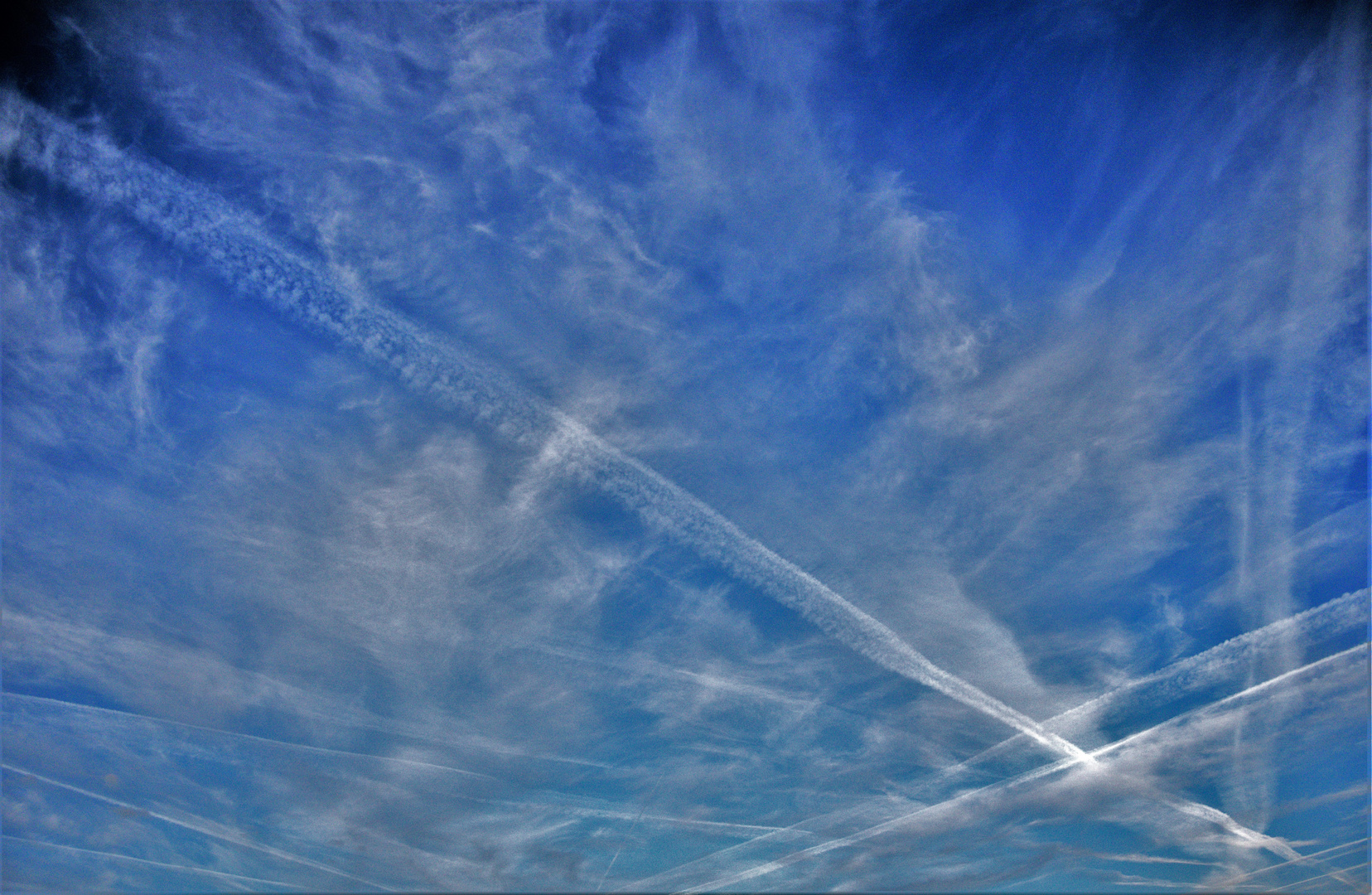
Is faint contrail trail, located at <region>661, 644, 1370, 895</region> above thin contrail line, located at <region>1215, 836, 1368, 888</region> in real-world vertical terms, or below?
above

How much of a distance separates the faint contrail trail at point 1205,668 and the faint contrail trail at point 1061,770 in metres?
1.47

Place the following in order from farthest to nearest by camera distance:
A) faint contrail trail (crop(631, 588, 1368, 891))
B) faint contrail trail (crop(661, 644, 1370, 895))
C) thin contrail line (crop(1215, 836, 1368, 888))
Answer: thin contrail line (crop(1215, 836, 1368, 888))
faint contrail trail (crop(661, 644, 1370, 895))
faint contrail trail (crop(631, 588, 1368, 891))

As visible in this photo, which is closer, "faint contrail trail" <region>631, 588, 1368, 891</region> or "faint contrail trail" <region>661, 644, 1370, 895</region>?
"faint contrail trail" <region>631, 588, 1368, 891</region>

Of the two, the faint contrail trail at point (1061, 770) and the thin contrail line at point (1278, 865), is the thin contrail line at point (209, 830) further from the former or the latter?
the thin contrail line at point (1278, 865)

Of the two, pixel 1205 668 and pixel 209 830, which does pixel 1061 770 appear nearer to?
pixel 1205 668

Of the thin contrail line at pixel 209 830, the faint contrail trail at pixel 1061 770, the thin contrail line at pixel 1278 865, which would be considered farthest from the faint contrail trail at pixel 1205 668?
the thin contrail line at pixel 209 830

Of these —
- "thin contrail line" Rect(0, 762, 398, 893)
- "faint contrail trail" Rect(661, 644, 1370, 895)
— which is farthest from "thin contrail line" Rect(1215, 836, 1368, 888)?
"thin contrail line" Rect(0, 762, 398, 893)

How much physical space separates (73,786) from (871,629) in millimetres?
38587

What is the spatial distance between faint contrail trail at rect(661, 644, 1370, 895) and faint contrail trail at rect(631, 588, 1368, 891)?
A: 4.81 ft

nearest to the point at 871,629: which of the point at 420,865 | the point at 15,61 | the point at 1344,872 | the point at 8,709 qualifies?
the point at 15,61

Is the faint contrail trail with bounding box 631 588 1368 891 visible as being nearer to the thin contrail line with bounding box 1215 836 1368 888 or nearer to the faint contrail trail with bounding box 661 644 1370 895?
the faint contrail trail with bounding box 661 644 1370 895

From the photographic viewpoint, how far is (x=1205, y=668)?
24078 mm

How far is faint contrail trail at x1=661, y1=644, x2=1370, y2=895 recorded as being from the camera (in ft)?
80.8

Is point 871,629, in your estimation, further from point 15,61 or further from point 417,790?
point 15,61
